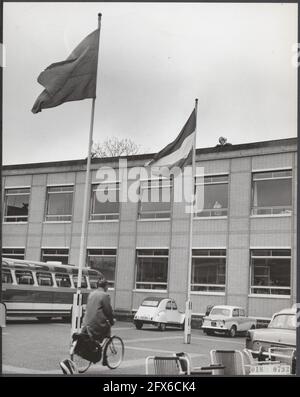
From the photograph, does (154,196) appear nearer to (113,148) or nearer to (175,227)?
(175,227)

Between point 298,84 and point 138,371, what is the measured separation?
4.52 m

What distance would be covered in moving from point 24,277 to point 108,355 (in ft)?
6.54

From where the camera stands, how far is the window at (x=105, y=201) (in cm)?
858

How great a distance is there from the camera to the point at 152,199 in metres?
8.77

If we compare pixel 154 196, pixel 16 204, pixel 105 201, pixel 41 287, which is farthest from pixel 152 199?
pixel 41 287

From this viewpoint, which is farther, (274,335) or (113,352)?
(274,335)

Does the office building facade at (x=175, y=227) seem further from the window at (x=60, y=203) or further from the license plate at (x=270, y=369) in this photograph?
the license plate at (x=270, y=369)

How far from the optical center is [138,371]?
724 centimetres

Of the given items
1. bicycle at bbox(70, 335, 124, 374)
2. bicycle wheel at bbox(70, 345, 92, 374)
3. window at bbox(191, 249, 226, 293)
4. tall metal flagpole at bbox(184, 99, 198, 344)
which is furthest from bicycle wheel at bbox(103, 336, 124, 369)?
window at bbox(191, 249, 226, 293)

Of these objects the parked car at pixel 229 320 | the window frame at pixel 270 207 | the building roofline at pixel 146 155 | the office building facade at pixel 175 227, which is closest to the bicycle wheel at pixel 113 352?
the office building facade at pixel 175 227

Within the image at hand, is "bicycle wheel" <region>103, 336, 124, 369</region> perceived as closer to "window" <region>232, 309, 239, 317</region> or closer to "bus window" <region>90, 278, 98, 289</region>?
"bus window" <region>90, 278, 98, 289</region>

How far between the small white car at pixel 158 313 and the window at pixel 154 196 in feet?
4.57

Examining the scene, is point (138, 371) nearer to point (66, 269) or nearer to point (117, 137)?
point (66, 269)
